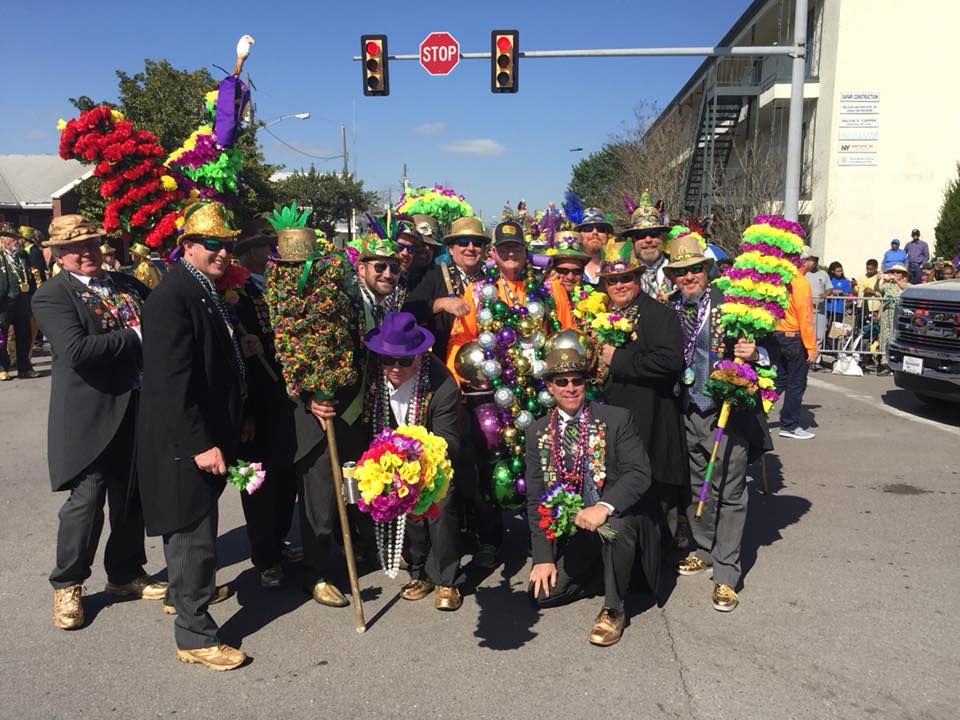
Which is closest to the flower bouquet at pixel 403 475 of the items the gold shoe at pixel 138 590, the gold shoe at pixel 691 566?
the gold shoe at pixel 138 590

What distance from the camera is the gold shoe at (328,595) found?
433 cm

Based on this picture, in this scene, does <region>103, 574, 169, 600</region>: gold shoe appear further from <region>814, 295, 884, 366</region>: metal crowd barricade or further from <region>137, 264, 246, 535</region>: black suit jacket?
<region>814, 295, 884, 366</region>: metal crowd barricade

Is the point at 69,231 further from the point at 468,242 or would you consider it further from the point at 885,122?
the point at 885,122

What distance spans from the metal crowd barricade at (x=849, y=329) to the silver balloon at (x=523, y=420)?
10.4m

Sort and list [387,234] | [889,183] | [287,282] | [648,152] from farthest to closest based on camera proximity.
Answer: [648,152], [889,183], [387,234], [287,282]

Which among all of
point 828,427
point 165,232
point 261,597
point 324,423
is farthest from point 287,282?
point 828,427

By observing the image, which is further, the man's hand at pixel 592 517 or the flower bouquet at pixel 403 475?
the man's hand at pixel 592 517

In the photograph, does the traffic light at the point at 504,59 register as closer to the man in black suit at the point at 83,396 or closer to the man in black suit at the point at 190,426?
the man in black suit at the point at 83,396

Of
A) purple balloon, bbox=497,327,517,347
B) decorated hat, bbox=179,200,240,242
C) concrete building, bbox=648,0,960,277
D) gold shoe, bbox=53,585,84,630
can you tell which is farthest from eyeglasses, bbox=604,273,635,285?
concrete building, bbox=648,0,960,277

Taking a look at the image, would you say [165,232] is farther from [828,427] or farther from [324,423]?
[828,427]

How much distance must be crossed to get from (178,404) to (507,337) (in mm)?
2042

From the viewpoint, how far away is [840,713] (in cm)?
321

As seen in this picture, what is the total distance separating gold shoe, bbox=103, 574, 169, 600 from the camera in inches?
175

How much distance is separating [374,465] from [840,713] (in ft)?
7.74
